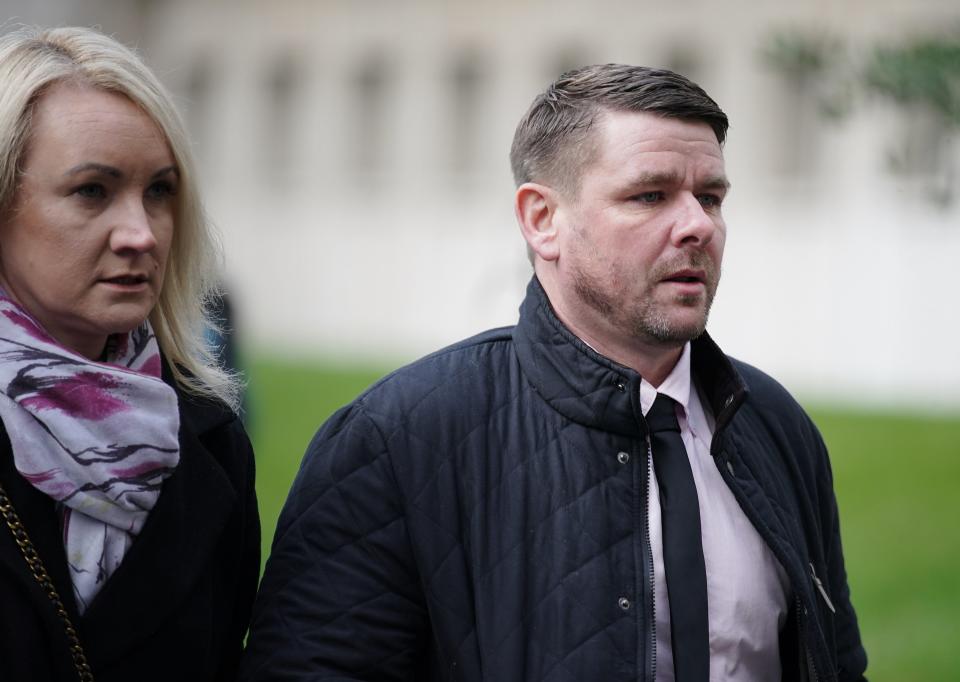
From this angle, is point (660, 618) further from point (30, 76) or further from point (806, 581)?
point (30, 76)

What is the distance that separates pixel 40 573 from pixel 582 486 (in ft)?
3.71

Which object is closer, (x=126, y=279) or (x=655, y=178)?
(x=126, y=279)

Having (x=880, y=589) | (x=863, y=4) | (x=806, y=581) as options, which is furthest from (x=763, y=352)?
(x=806, y=581)

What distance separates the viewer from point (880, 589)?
1045 cm

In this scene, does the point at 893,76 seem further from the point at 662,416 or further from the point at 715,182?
the point at 662,416

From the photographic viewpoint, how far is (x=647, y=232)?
11.4 ft

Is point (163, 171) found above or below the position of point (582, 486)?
above

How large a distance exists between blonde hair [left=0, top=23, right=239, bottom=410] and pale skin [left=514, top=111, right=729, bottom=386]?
0.82 m

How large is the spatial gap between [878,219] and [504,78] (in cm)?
870

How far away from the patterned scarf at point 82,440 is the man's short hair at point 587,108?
1084 mm

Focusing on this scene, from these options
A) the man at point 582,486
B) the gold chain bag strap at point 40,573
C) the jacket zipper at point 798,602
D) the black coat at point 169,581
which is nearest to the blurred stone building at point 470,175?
the man at point 582,486

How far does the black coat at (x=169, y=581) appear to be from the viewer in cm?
296

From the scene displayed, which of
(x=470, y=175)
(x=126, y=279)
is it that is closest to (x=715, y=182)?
(x=126, y=279)

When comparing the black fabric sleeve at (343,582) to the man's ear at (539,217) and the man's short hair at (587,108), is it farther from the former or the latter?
the man's short hair at (587,108)
